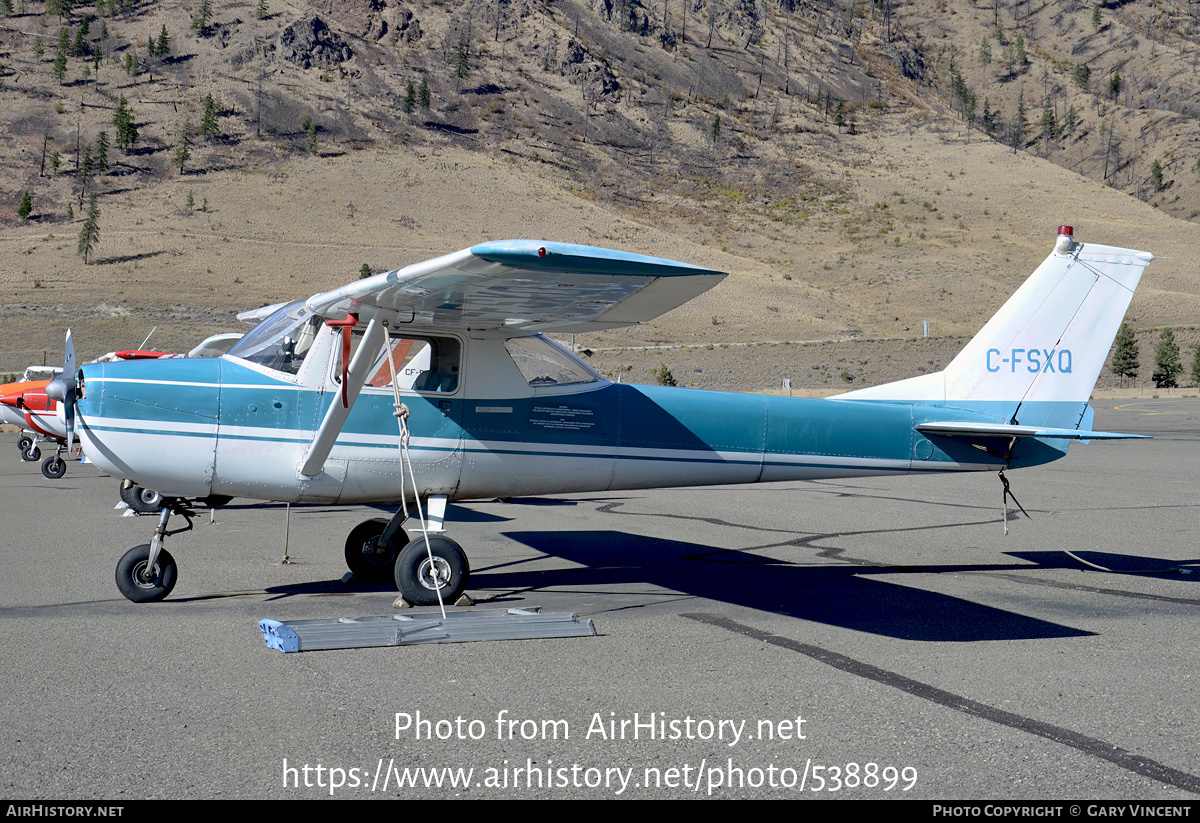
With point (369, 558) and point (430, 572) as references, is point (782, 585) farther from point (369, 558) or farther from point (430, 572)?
point (369, 558)

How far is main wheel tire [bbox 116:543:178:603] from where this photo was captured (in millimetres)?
7762

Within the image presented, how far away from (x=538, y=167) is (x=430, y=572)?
107767 mm

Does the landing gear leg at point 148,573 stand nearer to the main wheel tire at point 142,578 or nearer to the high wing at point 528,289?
the main wheel tire at point 142,578

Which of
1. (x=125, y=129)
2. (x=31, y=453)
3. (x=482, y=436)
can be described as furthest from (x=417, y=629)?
(x=125, y=129)

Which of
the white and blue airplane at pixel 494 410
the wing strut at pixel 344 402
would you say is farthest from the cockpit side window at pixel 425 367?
the wing strut at pixel 344 402

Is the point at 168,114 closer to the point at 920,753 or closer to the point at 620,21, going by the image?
the point at 620,21

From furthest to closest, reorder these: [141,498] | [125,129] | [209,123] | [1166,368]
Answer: [209,123], [125,129], [1166,368], [141,498]

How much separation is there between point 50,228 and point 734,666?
3749 inches

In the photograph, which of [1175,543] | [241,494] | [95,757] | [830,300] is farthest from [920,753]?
[830,300]

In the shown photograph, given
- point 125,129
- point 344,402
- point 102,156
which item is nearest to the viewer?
point 344,402

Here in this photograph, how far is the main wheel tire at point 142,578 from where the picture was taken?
776 centimetres

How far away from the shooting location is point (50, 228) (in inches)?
3418

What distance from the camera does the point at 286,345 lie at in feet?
26.9

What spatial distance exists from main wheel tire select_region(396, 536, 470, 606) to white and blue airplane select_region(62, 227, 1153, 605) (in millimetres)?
15
